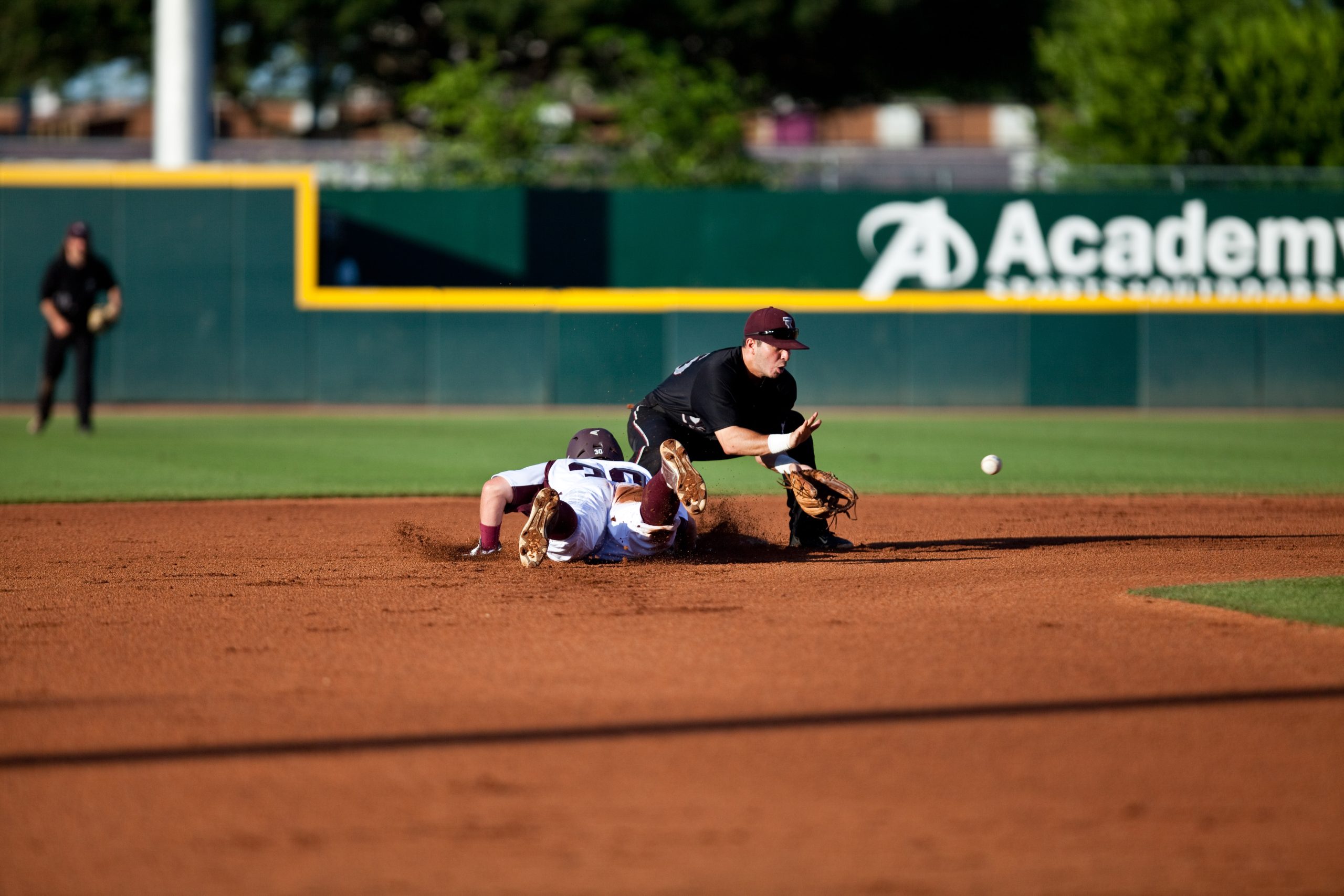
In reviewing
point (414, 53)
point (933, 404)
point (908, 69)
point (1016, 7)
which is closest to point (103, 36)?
point (414, 53)

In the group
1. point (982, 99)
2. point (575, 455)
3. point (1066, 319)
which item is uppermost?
point (982, 99)

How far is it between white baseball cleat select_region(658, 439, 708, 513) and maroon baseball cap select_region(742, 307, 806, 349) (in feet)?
2.31

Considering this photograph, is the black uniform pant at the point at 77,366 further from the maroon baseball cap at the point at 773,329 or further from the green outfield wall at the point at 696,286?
the maroon baseball cap at the point at 773,329

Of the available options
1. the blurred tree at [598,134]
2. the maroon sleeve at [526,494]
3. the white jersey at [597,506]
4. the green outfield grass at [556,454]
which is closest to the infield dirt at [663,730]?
the white jersey at [597,506]

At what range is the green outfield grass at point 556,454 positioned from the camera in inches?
432

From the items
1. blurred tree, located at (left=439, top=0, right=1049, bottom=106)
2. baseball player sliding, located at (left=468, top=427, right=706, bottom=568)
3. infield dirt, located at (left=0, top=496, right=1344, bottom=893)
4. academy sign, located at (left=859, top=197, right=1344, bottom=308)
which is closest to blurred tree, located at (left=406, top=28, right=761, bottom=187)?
blurred tree, located at (left=439, top=0, right=1049, bottom=106)

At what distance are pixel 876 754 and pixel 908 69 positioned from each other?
3656cm

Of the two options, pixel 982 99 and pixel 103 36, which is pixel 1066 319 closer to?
pixel 982 99

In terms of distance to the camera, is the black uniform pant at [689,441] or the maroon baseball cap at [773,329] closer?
the maroon baseball cap at [773,329]

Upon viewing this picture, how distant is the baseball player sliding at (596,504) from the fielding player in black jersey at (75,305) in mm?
8170

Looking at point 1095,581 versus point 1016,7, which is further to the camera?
point 1016,7

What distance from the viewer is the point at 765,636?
17.1 feet

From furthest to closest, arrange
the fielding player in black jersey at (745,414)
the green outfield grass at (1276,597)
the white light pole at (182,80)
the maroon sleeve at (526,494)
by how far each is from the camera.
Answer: the white light pole at (182,80), the maroon sleeve at (526,494), the fielding player in black jersey at (745,414), the green outfield grass at (1276,597)

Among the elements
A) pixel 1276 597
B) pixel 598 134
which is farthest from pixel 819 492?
pixel 598 134
